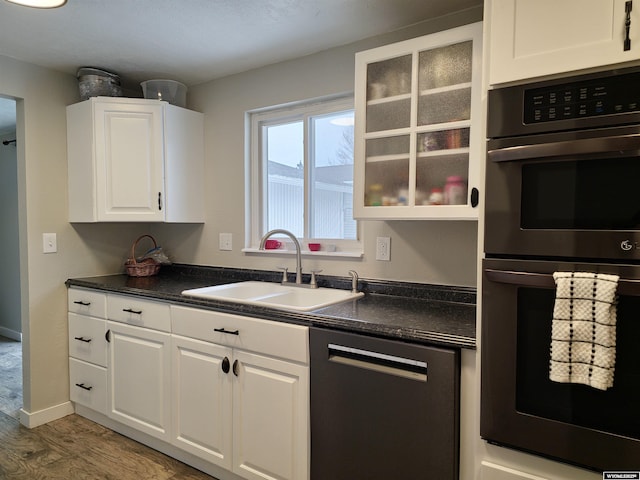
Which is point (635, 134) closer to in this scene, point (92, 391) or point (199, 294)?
point (199, 294)

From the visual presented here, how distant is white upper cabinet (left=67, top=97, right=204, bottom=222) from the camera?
2.64m

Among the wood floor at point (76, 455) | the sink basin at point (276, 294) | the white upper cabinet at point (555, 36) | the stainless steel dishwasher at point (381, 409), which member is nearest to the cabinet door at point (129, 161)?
the sink basin at point (276, 294)

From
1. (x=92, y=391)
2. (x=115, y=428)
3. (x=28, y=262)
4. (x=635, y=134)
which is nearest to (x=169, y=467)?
(x=115, y=428)

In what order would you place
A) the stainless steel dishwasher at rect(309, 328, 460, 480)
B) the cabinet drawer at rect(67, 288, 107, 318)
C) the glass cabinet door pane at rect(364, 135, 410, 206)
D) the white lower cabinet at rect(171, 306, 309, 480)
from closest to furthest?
the stainless steel dishwasher at rect(309, 328, 460, 480), the white lower cabinet at rect(171, 306, 309, 480), the glass cabinet door pane at rect(364, 135, 410, 206), the cabinet drawer at rect(67, 288, 107, 318)

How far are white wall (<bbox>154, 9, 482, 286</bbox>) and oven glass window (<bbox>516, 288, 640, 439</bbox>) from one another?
2.45 feet

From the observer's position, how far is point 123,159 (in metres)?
2.66

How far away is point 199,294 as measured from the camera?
6.98 feet

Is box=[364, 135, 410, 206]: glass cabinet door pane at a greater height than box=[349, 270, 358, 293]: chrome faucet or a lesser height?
greater

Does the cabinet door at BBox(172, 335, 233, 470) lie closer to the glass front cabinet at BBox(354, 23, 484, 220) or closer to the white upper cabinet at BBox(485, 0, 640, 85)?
the glass front cabinet at BBox(354, 23, 484, 220)

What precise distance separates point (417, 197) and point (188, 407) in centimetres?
148

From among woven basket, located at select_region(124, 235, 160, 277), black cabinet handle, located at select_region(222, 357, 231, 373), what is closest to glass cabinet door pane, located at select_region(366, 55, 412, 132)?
black cabinet handle, located at select_region(222, 357, 231, 373)

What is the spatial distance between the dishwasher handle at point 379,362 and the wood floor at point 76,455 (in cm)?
108

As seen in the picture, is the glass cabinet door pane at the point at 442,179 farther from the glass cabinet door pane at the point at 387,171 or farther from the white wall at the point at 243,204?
the white wall at the point at 243,204

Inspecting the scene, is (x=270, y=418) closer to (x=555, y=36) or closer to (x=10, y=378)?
(x=555, y=36)
